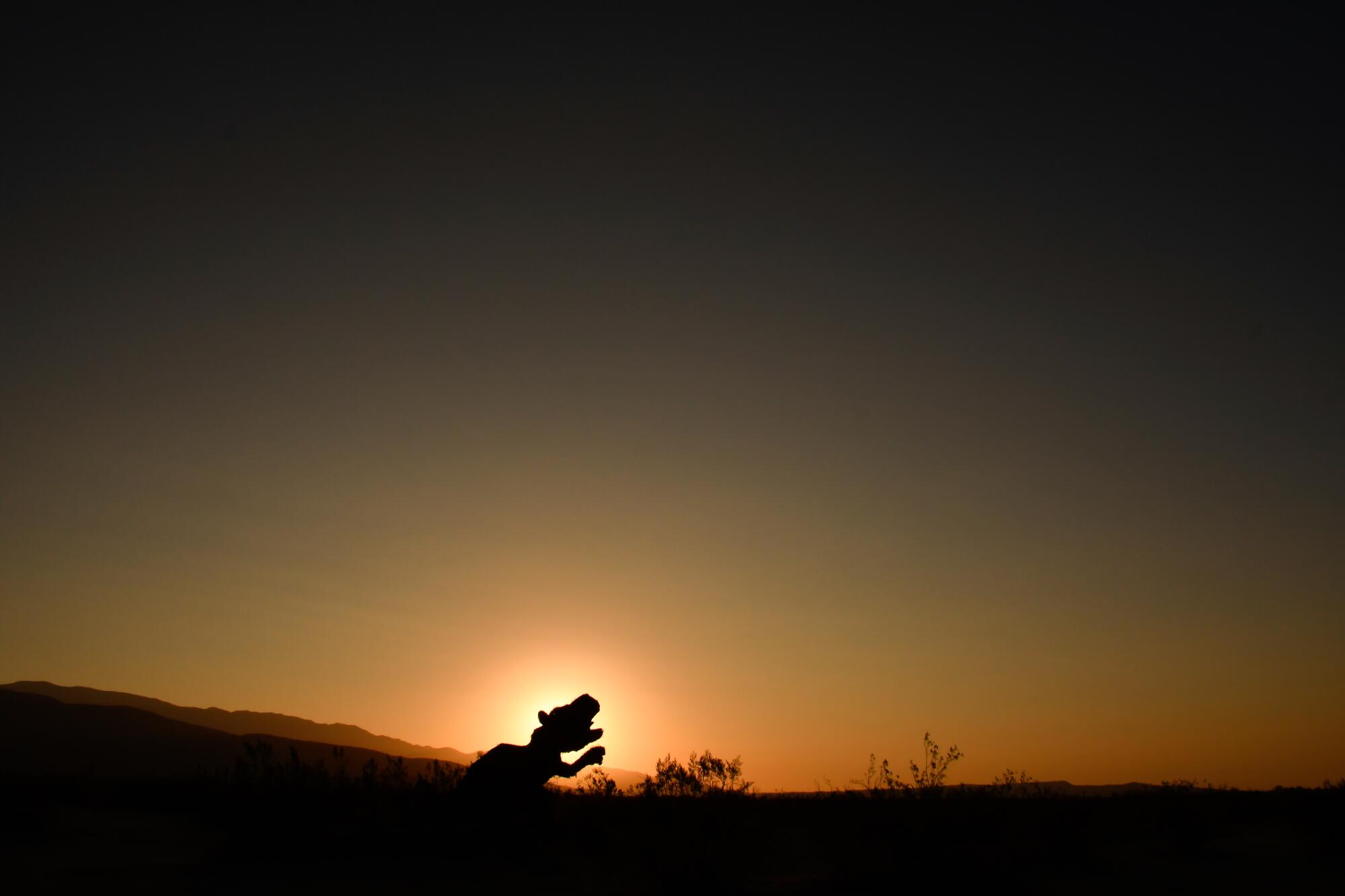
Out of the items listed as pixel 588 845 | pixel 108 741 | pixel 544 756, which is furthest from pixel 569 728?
pixel 108 741

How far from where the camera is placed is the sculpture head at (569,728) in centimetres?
1386

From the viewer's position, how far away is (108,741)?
113 m

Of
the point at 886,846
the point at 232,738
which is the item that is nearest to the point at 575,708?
the point at 886,846

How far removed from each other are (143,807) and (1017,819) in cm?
1386

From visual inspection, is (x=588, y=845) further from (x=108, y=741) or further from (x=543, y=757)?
(x=108, y=741)

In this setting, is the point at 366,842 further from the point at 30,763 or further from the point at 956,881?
the point at 30,763

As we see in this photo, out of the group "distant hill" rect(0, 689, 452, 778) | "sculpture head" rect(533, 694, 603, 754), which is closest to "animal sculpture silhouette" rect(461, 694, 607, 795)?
"sculpture head" rect(533, 694, 603, 754)

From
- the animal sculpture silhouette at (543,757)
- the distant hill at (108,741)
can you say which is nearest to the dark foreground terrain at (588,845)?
the animal sculpture silhouette at (543,757)

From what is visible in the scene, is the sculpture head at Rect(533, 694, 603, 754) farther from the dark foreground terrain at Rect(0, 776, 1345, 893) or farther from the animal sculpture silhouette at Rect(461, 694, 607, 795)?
the dark foreground terrain at Rect(0, 776, 1345, 893)

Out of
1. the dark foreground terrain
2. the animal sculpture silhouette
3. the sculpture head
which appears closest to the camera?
the dark foreground terrain

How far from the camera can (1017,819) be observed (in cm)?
1432

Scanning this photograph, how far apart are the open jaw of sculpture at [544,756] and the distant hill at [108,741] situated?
288 feet

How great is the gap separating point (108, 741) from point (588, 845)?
131m

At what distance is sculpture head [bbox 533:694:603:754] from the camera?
13.9 meters
